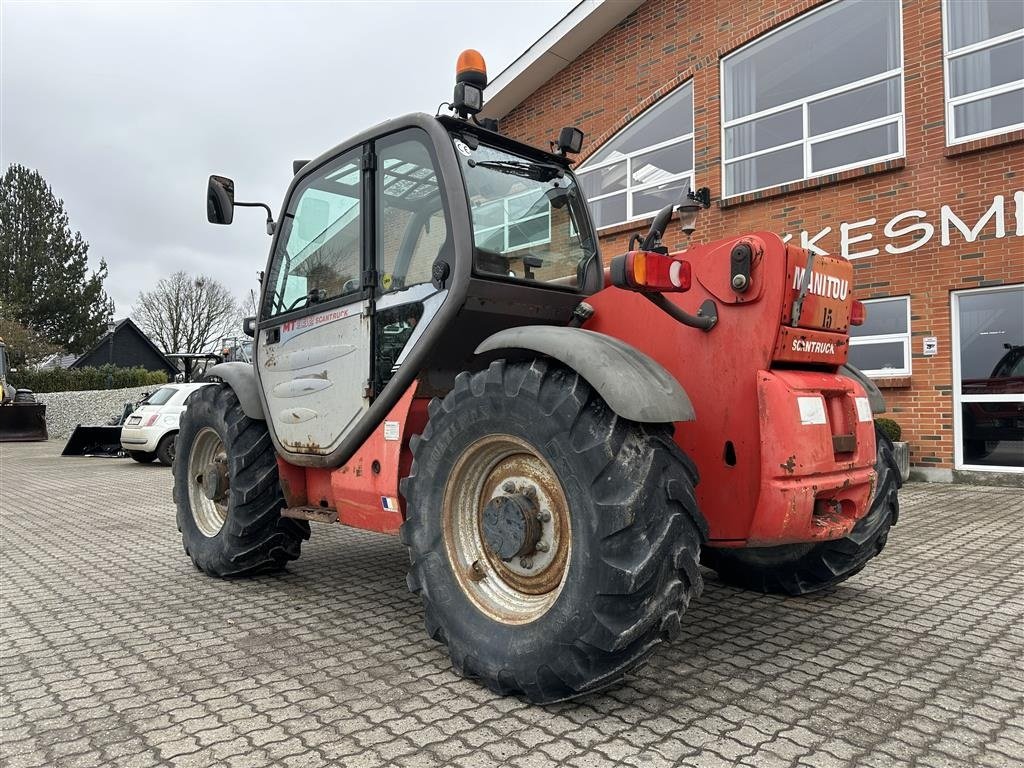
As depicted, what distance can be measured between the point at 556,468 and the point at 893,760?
4.51ft

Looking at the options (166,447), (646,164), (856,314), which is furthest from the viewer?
(166,447)

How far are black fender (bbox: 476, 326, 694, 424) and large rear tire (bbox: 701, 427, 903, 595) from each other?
4.38ft

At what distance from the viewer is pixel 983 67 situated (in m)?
9.28

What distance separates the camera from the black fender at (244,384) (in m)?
4.52

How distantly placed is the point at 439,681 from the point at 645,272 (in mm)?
1774

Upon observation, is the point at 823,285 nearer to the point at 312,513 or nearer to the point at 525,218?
the point at 525,218

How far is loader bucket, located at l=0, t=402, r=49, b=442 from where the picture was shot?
21984 millimetres

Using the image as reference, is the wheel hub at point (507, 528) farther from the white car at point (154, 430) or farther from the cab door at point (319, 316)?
the white car at point (154, 430)

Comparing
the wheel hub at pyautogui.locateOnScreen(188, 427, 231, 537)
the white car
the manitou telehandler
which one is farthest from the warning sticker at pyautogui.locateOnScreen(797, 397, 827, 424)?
the white car

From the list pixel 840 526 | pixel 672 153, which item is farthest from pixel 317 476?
pixel 672 153

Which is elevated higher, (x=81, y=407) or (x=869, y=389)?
(x=869, y=389)

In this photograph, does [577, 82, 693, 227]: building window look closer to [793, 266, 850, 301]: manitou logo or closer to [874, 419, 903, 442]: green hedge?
[874, 419, 903, 442]: green hedge

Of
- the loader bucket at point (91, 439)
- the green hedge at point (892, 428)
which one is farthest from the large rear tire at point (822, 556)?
the loader bucket at point (91, 439)

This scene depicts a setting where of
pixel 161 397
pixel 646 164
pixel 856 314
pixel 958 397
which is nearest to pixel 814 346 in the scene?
pixel 856 314
